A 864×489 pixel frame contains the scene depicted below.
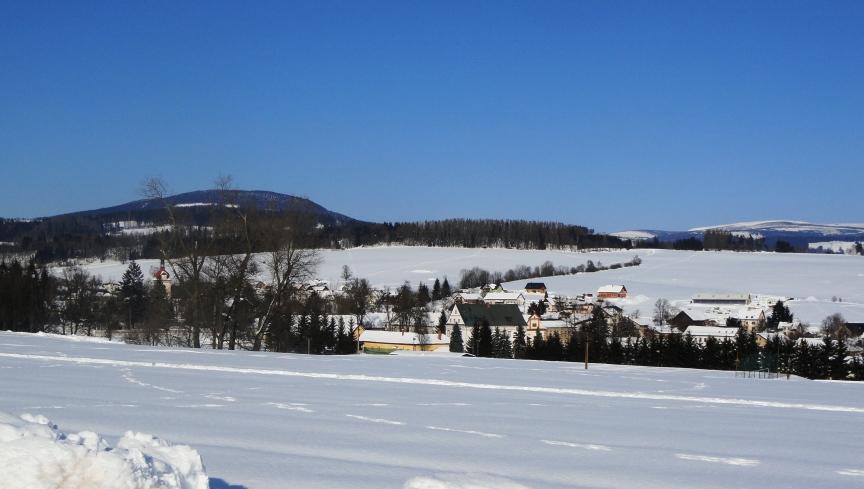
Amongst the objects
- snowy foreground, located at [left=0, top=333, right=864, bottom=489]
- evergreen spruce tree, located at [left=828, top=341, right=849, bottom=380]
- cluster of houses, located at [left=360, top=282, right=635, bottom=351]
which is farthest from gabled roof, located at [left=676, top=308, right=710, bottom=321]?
snowy foreground, located at [left=0, top=333, right=864, bottom=489]

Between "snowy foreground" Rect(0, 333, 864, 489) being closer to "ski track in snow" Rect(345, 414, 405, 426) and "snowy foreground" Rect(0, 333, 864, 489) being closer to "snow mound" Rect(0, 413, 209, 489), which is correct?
"ski track in snow" Rect(345, 414, 405, 426)

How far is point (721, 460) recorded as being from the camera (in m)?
6.79

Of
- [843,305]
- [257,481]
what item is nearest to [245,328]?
[257,481]

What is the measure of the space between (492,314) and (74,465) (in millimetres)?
82523

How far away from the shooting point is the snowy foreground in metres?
5.82

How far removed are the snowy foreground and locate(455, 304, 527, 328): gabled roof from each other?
67.7 m

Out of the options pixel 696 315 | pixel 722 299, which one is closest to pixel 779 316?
pixel 696 315

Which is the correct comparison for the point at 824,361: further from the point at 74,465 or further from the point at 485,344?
the point at 74,465

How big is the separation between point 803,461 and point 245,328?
27032 mm

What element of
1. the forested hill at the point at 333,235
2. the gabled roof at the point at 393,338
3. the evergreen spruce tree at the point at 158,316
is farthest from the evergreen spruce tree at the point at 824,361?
the forested hill at the point at 333,235

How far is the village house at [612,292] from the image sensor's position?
105m

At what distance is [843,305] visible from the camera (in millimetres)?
95250

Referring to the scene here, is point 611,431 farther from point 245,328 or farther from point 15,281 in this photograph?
point 15,281

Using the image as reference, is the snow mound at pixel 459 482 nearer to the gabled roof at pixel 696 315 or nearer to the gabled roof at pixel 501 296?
the gabled roof at pixel 696 315
